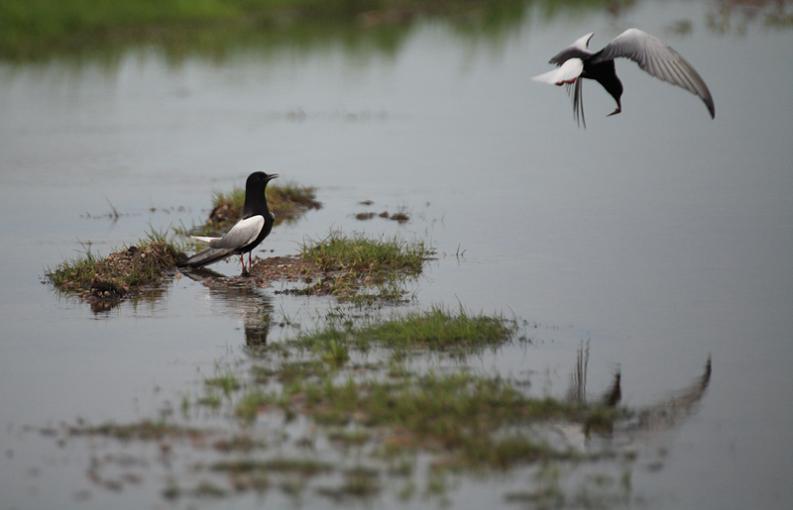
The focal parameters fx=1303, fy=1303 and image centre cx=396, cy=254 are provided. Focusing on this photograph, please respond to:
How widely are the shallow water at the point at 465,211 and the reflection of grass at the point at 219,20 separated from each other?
1562 mm

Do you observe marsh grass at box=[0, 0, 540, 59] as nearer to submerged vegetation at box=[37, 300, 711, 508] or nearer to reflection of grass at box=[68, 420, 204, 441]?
submerged vegetation at box=[37, 300, 711, 508]

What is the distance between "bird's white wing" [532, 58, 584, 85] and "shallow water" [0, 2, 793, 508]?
188 cm

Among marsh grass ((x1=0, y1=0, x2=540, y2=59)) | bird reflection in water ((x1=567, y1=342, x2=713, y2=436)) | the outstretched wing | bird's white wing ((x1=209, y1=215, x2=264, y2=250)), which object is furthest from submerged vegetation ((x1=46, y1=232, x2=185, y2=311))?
marsh grass ((x1=0, y1=0, x2=540, y2=59))

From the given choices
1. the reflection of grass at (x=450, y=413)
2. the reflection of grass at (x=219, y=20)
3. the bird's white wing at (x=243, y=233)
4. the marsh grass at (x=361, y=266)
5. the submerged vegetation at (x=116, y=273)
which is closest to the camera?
the reflection of grass at (x=450, y=413)

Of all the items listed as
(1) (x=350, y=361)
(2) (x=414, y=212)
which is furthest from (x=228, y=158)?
(1) (x=350, y=361)

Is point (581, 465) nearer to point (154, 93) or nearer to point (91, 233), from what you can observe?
point (91, 233)

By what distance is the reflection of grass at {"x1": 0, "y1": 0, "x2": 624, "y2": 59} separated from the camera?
33.0 metres

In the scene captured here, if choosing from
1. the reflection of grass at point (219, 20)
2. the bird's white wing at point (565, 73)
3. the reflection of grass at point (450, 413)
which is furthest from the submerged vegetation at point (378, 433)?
→ the reflection of grass at point (219, 20)

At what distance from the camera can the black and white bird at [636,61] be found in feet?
33.6

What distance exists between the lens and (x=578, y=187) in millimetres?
16859

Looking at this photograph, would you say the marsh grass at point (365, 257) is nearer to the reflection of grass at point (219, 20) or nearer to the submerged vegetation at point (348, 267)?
the submerged vegetation at point (348, 267)

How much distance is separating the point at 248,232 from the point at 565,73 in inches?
135

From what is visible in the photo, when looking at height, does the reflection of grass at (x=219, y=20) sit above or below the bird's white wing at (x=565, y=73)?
above

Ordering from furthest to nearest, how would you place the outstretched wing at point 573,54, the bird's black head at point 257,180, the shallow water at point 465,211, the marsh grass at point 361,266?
the bird's black head at point 257,180
the marsh grass at point 361,266
the outstretched wing at point 573,54
the shallow water at point 465,211
